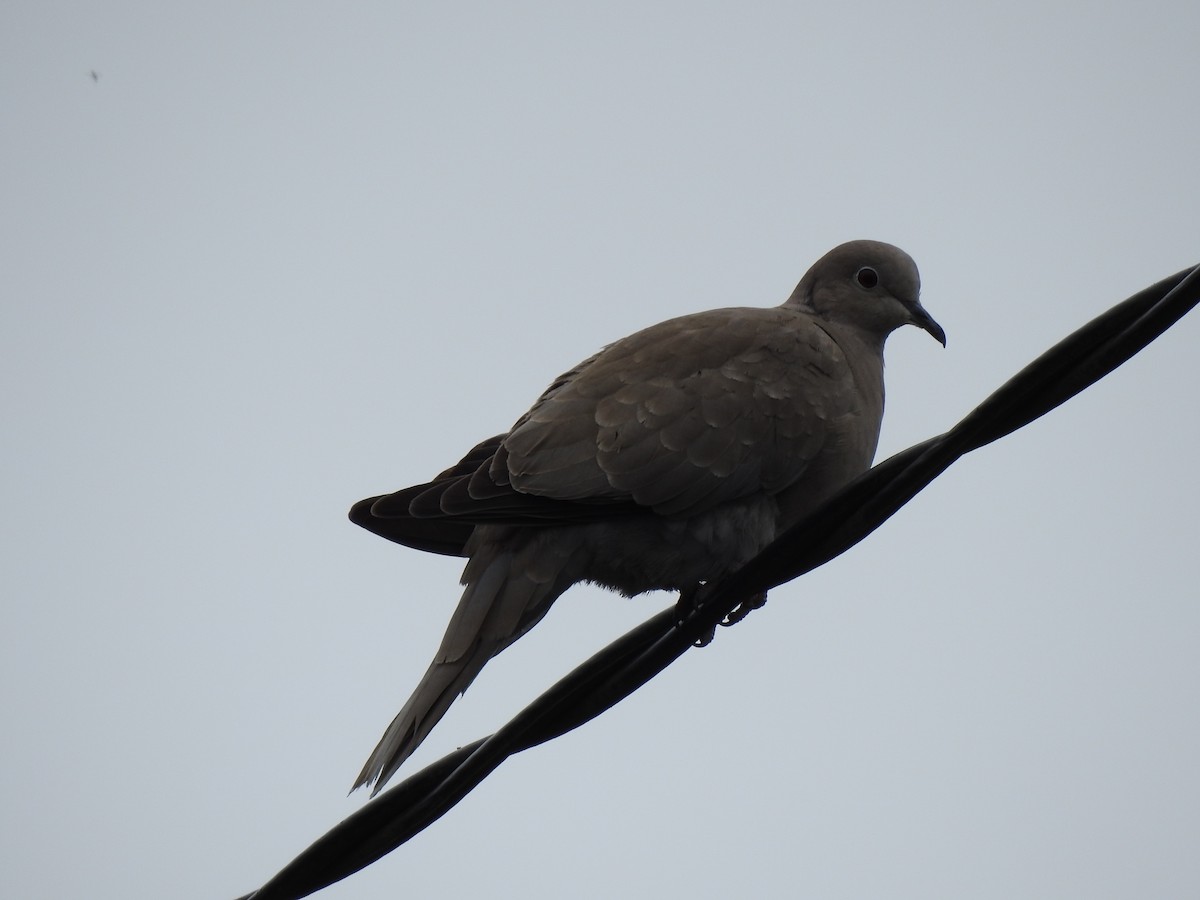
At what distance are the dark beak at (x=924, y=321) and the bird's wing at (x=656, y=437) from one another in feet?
1.85

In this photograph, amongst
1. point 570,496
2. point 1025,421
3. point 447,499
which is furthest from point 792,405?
point 1025,421

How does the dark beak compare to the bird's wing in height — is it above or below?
above

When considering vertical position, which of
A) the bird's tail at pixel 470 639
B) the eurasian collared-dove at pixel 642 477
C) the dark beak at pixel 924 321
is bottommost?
the bird's tail at pixel 470 639

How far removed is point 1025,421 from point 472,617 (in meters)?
1.58

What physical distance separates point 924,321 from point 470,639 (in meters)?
2.09

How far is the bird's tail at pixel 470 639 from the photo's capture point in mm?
3160

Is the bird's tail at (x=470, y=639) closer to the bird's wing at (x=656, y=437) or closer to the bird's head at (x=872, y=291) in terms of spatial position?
the bird's wing at (x=656, y=437)

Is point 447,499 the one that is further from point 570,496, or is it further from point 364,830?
point 364,830

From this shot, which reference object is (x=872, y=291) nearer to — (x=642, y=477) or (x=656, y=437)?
(x=656, y=437)

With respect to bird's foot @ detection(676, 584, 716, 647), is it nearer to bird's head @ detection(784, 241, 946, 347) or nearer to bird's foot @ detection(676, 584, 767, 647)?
bird's foot @ detection(676, 584, 767, 647)

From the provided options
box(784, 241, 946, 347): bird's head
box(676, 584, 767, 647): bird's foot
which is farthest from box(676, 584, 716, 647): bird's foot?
box(784, 241, 946, 347): bird's head

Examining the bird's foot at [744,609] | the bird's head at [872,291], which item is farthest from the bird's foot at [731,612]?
the bird's head at [872,291]

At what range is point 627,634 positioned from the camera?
284 cm

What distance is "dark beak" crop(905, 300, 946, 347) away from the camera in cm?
461
